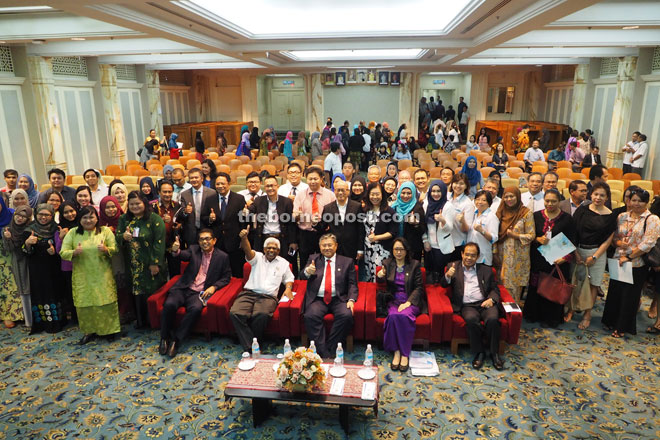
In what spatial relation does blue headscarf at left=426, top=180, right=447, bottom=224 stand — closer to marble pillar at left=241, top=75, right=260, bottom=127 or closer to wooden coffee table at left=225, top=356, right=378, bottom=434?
wooden coffee table at left=225, top=356, right=378, bottom=434

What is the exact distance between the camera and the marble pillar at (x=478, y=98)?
20.6 meters

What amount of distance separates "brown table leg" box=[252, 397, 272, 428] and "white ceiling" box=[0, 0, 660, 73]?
14.9 feet

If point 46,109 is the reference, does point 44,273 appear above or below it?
below

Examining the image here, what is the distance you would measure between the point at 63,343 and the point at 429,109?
18.5 m

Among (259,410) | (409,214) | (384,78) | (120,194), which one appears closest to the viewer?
(259,410)

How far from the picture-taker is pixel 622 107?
39.2 feet

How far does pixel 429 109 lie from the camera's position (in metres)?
20.8

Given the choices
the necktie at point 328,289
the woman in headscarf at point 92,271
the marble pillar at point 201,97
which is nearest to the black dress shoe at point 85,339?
the woman in headscarf at point 92,271

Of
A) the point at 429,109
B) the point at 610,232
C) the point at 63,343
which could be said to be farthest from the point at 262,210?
the point at 429,109

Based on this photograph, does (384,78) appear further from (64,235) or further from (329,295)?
(64,235)

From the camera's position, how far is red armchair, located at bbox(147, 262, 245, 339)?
5.25 metres

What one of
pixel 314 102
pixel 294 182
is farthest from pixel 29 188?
pixel 314 102

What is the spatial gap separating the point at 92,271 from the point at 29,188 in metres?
2.03

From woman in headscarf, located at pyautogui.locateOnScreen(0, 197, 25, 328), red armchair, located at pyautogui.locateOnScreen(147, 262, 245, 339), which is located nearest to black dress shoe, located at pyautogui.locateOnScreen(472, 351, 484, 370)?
red armchair, located at pyautogui.locateOnScreen(147, 262, 245, 339)
